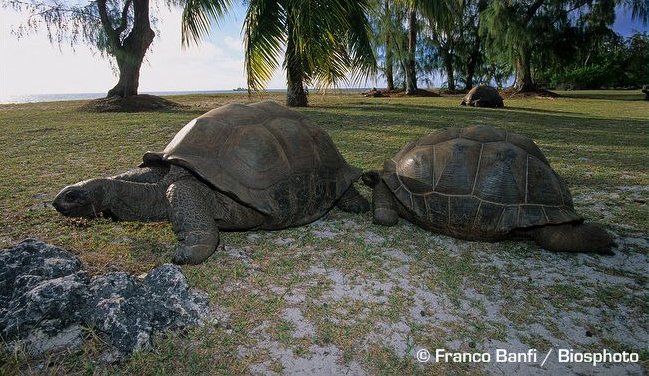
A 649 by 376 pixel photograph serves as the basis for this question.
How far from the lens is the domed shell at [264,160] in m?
3.20

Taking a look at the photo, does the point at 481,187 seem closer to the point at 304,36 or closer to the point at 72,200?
the point at 72,200

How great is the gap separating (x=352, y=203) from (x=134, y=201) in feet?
6.82

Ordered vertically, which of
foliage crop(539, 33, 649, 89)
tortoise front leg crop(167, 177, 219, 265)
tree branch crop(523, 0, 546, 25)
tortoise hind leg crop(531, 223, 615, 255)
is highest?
tree branch crop(523, 0, 546, 25)

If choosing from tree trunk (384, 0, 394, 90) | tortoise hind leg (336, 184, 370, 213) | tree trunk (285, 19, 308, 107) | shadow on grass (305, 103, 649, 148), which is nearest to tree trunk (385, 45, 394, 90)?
tree trunk (384, 0, 394, 90)

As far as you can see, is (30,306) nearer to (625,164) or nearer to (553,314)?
(553,314)

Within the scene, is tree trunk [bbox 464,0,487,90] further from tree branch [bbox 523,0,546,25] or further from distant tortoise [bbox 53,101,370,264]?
distant tortoise [bbox 53,101,370,264]

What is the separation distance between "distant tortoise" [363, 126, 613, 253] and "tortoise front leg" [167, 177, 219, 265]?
163 cm

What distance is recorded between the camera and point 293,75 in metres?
12.4

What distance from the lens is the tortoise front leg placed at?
290cm

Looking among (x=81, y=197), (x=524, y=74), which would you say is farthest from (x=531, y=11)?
(x=81, y=197)

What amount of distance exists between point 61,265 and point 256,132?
1744 mm

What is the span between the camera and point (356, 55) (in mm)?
11570

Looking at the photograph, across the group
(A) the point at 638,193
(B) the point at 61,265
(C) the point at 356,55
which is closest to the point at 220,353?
(B) the point at 61,265

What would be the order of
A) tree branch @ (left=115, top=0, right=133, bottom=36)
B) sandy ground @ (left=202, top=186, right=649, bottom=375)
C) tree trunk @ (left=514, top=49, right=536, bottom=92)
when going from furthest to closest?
tree trunk @ (left=514, top=49, right=536, bottom=92)
tree branch @ (left=115, top=0, right=133, bottom=36)
sandy ground @ (left=202, top=186, right=649, bottom=375)
